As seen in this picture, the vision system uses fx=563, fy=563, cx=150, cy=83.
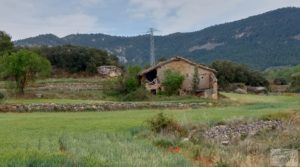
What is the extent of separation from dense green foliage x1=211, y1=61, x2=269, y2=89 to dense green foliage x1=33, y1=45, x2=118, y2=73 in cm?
1975

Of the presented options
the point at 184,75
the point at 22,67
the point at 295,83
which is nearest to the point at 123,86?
the point at 184,75

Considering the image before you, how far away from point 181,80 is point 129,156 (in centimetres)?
5184

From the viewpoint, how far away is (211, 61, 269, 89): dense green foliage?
8869cm

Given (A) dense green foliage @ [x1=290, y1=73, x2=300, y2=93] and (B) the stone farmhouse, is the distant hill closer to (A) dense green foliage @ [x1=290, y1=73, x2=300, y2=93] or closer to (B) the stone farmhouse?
(A) dense green foliage @ [x1=290, y1=73, x2=300, y2=93]

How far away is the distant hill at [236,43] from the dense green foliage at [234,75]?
55.3 metres

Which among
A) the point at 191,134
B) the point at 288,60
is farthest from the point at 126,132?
the point at 288,60

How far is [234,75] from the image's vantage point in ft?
297

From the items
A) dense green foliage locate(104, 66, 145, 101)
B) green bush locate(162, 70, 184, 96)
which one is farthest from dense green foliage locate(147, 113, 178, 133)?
green bush locate(162, 70, 184, 96)

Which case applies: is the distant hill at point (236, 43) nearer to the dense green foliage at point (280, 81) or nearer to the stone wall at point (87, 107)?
the dense green foliage at point (280, 81)

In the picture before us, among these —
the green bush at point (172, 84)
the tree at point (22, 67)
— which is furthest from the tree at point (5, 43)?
the green bush at point (172, 84)

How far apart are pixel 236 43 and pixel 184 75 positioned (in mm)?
100454

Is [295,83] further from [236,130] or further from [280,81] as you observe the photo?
[236,130]

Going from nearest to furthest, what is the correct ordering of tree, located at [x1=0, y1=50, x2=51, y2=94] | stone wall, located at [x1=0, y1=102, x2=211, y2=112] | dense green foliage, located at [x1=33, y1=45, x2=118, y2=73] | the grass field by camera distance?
the grass field, stone wall, located at [x1=0, y1=102, x2=211, y2=112], tree, located at [x1=0, y1=50, x2=51, y2=94], dense green foliage, located at [x1=33, y1=45, x2=118, y2=73]

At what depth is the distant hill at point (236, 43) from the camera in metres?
154
